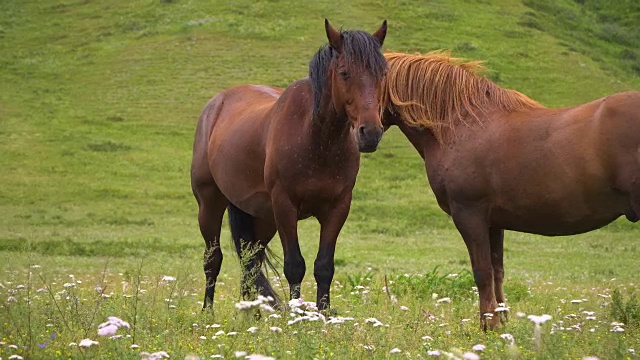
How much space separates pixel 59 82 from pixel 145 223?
1949cm

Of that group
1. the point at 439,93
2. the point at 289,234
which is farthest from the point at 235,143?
the point at 439,93

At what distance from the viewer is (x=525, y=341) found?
5.98m

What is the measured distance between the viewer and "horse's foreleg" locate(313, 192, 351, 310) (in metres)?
7.83

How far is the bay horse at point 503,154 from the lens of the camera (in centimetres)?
669

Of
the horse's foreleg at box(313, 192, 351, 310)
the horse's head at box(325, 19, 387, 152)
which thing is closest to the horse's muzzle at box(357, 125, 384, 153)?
the horse's head at box(325, 19, 387, 152)

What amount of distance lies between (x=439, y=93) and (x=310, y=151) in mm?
1242

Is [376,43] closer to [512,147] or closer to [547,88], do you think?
[512,147]

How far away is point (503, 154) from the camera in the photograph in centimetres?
724

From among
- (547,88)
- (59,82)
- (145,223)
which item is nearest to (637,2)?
(547,88)

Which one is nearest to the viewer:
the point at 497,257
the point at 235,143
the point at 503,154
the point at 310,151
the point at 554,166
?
the point at 554,166

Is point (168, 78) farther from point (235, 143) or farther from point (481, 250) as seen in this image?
point (481, 250)

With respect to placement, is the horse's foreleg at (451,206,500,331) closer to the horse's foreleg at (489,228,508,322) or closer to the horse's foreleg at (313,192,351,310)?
the horse's foreleg at (489,228,508,322)

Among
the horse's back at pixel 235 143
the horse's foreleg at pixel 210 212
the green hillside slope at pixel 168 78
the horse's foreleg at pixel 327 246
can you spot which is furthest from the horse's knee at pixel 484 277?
the green hillside slope at pixel 168 78

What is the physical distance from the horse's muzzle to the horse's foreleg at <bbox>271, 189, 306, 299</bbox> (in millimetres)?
1214
